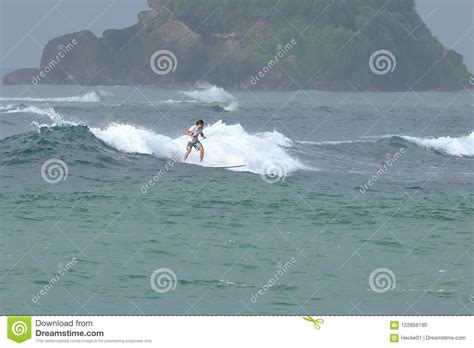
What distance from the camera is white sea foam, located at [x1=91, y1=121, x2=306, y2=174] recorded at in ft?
98.8

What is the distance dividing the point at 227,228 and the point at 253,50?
114534mm

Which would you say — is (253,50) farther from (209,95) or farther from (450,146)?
(450,146)

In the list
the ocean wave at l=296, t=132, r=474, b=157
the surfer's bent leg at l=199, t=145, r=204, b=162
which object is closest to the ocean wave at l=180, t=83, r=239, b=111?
the ocean wave at l=296, t=132, r=474, b=157

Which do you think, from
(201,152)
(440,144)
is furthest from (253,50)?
(201,152)

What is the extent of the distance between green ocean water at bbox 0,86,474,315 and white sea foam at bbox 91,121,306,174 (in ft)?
0.27

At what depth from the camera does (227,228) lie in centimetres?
1916

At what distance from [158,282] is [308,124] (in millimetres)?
42538

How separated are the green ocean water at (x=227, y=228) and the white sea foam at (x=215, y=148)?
8 cm

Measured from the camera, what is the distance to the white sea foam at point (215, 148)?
30109 millimetres

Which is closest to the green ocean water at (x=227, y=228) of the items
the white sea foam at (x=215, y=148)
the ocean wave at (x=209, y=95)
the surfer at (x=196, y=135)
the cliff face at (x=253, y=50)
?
the white sea foam at (x=215, y=148)

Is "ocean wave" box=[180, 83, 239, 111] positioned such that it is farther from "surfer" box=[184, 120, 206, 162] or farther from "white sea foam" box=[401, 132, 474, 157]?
"surfer" box=[184, 120, 206, 162]

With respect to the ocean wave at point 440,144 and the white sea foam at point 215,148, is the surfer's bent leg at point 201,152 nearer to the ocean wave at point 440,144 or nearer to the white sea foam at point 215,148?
the white sea foam at point 215,148

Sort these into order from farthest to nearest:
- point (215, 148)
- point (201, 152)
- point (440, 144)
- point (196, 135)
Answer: point (440, 144), point (215, 148), point (201, 152), point (196, 135)

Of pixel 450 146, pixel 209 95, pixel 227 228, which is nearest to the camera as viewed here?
pixel 227 228
